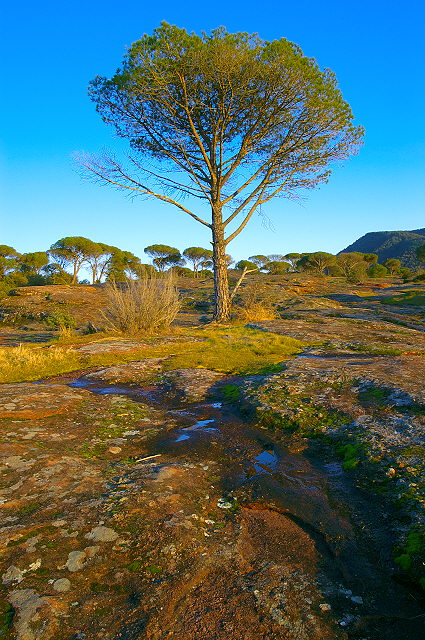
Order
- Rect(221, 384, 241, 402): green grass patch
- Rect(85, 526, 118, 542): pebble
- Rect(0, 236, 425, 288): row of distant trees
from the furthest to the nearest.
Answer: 1. Rect(0, 236, 425, 288): row of distant trees
2. Rect(221, 384, 241, 402): green grass patch
3. Rect(85, 526, 118, 542): pebble

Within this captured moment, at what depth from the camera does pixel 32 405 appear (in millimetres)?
4312

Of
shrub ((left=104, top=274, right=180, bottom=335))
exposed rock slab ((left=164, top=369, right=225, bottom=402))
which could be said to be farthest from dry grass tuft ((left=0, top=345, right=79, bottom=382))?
shrub ((left=104, top=274, right=180, bottom=335))

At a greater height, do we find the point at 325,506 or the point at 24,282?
the point at 24,282

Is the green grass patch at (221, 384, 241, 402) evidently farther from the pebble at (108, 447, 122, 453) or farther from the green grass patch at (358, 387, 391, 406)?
the pebble at (108, 447, 122, 453)

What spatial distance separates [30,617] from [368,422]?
121 inches

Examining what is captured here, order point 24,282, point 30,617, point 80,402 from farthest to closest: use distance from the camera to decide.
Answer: point 24,282
point 80,402
point 30,617

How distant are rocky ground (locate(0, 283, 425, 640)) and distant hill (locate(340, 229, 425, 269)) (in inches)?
3630

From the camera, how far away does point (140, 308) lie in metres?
10.9

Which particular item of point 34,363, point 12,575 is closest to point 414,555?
point 12,575

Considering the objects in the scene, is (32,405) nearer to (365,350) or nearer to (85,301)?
(365,350)

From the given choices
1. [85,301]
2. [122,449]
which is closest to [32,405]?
[122,449]

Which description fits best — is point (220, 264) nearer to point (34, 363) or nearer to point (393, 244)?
point (34, 363)

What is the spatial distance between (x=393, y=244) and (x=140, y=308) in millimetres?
121783

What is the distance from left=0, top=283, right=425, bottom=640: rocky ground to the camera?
158 cm
